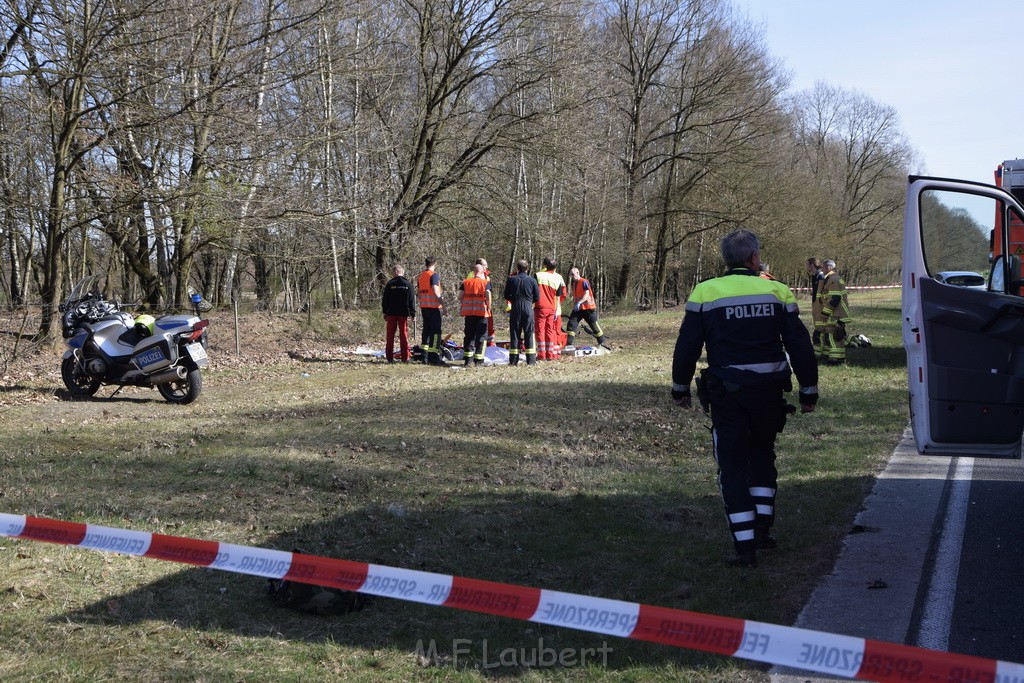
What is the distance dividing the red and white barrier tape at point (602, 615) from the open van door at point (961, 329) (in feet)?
9.53

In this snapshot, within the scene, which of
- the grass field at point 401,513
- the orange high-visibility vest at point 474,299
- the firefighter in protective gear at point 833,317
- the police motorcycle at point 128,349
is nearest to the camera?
the grass field at point 401,513

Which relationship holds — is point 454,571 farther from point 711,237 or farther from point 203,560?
point 711,237

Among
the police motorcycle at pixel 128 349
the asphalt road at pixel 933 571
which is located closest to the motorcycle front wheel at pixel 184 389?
the police motorcycle at pixel 128 349

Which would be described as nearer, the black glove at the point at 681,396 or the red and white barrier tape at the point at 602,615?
the red and white barrier tape at the point at 602,615

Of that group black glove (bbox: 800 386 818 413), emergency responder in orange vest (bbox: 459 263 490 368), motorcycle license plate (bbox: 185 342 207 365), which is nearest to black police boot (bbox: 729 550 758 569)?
black glove (bbox: 800 386 818 413)

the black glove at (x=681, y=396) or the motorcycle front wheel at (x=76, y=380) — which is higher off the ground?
the black glove at (x=681, y=396)

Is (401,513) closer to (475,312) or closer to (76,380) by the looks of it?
(76,380)

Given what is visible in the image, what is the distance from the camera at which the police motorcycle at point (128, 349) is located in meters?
12.1

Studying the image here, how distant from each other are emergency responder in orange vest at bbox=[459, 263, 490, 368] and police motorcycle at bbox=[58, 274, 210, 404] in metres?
5.19

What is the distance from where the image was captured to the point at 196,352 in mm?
12195

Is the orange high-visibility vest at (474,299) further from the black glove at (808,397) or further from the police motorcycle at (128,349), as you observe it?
the black glove at (808,397)

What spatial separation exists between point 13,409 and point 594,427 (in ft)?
23.2

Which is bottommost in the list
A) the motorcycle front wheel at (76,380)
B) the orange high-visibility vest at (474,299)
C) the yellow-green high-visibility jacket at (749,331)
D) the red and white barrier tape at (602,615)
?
the red and white barrier tape at (602,615)

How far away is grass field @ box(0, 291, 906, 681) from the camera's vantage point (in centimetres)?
435
